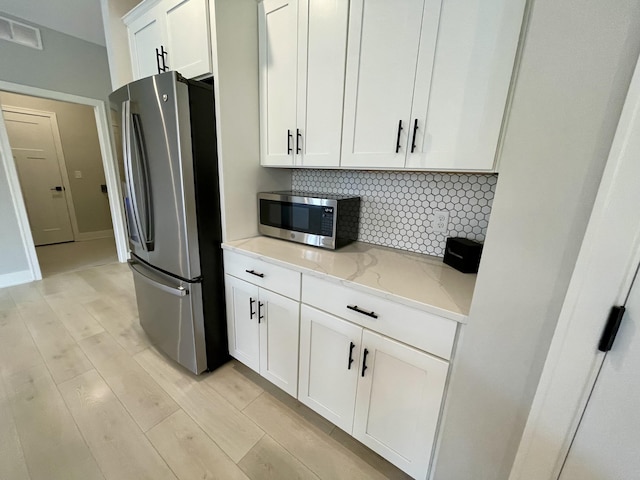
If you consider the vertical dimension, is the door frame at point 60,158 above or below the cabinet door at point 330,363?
above

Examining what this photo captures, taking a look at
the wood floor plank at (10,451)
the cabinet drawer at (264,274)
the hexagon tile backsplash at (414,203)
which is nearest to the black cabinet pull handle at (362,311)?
the cabinet drawer at (264,274)

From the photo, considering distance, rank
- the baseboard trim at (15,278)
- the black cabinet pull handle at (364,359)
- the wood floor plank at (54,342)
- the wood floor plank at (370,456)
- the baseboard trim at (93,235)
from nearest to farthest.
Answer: the black cabinet pull handle at (364,359) → the wood floor plank at (370,456) → the wood floor plank at (54,342) → the baseboard trim at (15,278) → the baseboard trim at (93,235)

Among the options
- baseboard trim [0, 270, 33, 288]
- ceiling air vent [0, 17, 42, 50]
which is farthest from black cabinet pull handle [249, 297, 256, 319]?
ceiling air vent [0, 17, 42, 50]

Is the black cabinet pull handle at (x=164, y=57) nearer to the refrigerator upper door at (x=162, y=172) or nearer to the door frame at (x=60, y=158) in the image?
the refrigerator upper door at (x=162, y=172)

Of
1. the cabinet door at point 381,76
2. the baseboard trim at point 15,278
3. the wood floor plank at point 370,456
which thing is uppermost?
the cabinet door at point 381,76

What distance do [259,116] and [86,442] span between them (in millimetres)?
1970

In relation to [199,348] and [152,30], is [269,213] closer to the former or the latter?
[199,348]

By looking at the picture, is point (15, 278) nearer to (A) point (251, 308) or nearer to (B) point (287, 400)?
(A) point (251, 308)

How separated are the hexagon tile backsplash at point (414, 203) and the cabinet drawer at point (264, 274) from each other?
2.02 ft

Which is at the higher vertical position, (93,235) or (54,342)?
(93,235)

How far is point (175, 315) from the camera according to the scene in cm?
160

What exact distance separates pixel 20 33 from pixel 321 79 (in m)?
3.52

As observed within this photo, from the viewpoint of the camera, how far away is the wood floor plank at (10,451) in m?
1.08

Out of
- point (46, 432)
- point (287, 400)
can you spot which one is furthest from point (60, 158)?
point (287, 400)
